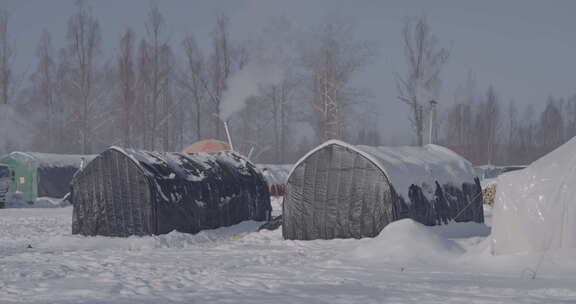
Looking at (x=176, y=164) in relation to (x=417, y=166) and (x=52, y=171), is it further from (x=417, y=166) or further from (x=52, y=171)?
(x=52, y=171)

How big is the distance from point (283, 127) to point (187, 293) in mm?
37899

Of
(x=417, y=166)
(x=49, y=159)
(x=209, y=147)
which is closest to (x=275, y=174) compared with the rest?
(x=209, y=147)

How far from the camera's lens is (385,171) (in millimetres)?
15227

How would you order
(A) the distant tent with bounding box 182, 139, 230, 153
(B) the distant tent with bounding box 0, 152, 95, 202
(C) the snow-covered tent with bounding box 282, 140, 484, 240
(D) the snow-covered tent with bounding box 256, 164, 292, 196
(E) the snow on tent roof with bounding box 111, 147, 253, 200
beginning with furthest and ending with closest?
(D) the snow-covered tent with bounding box 256, 164, 292, 196
(B) the distant tent with bounding box 0, 152, 95, 202
(A) the distant tent with bounding box 182, 139, 230, 153
(E) the snow on tent roof with bounding box 111, 147, 253, 200
(C) the snow-covered tent with bounding box 282, 140, 484, 240

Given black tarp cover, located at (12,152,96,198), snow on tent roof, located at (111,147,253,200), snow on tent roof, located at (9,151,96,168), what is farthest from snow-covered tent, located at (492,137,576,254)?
snow on tent roof, located at (9,151,96,168)

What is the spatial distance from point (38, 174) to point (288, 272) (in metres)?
28.3

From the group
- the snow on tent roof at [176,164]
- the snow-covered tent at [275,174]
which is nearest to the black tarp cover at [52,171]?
the snow-covered tent at [275,174]

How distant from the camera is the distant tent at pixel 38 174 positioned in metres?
35.6

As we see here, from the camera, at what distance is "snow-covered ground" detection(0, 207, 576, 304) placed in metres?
8.63

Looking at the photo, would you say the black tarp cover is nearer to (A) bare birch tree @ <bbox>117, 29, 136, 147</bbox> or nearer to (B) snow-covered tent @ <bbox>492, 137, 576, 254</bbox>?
Answer: (A) bare birch tree @ <bbox>117, 29, 136, 147</bbox>

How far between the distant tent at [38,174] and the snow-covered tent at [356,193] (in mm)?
21561

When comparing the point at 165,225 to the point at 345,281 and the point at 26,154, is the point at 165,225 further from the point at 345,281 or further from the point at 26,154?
the point at 26,154

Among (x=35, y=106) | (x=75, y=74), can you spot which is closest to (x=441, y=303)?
(x=75, y=74)

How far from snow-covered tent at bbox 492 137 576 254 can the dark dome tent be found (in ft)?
27.6
